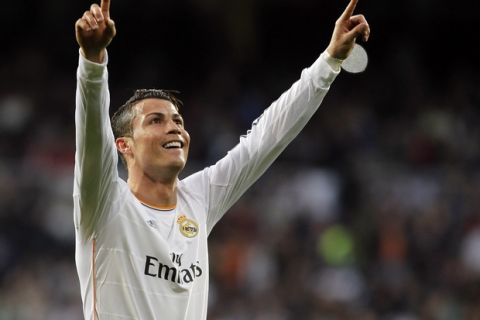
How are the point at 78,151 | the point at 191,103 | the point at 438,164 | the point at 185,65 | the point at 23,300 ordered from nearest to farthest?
the point at 78,151 < the point at 23,300 < the point at 438,164 < the point at 191,103 < the point at 185,65

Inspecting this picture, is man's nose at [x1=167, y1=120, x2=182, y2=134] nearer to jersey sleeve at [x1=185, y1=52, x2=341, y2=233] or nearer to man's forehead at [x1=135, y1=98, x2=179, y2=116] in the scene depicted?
man's forehead at [x1=135, y1=98, x2=179, y2=116]

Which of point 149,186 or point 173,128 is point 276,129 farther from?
point 149,186

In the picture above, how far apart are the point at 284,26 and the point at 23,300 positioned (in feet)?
24.5

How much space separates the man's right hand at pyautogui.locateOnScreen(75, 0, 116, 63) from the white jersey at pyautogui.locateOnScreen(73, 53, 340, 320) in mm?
59

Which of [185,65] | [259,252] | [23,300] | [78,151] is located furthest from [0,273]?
[78,151]

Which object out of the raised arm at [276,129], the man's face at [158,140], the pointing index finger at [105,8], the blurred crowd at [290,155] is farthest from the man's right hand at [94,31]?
the blurred crowd at [290,155]

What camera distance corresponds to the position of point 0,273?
1155 cm

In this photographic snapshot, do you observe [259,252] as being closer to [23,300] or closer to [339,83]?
[23,300]

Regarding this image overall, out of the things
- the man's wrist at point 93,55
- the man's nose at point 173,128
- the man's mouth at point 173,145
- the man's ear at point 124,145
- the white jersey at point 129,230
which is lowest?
the white jersey at point 129,230

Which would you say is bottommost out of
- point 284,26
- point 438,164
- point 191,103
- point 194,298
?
point 194,298

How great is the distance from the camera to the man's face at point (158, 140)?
4914 mm

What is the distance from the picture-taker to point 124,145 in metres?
5.13

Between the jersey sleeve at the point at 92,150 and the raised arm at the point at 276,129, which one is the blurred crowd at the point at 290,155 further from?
the jersey sleeve at the point at 92,150

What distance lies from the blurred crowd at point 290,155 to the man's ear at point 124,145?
6.07 meters
